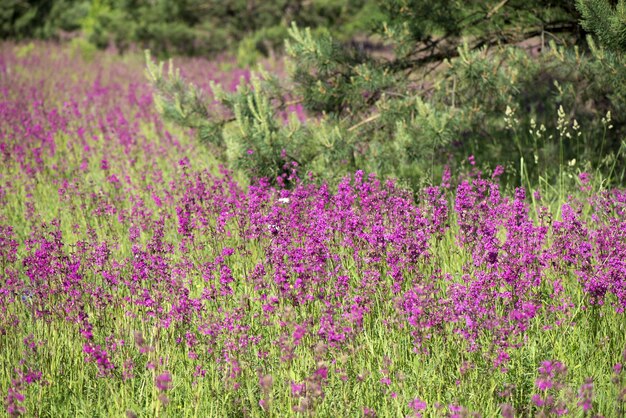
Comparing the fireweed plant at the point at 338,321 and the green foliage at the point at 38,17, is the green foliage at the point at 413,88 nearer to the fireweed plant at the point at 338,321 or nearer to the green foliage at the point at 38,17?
the fireweed plant at the point at 338,321

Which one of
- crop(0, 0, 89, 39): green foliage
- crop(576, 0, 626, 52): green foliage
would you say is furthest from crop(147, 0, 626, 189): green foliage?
crop(0, 0, 89, 39): green foliage

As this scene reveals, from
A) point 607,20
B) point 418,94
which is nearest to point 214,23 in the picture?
point 418,94

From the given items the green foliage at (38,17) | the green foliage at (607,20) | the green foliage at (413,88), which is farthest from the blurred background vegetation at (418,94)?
the green foliage at (38,17)

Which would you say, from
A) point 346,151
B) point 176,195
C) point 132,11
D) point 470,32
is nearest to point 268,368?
point 346,151

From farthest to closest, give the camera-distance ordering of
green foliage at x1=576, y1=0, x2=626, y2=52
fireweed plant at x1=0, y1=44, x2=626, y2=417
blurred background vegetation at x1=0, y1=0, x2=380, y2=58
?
blurred background vegetation at x1=0, y1=0, x2=380, y2=58 < green foliage at x1=576, y1=0, x2=626, y2=52 < fireweed plant at x1=0, y1=44, x2=626, y2=417

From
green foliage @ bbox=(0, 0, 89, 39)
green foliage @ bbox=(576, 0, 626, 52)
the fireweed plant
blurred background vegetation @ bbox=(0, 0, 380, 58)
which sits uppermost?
green foliage @ bbox=(576, 0, 626, 52)

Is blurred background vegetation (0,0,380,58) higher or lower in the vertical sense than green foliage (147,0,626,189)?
lower

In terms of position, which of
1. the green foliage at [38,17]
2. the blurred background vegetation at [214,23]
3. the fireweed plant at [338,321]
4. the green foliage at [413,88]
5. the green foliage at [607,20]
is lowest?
the green foliage at [38,17]

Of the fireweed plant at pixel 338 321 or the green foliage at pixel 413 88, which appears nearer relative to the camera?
the fireweed plant at pixel 338 321

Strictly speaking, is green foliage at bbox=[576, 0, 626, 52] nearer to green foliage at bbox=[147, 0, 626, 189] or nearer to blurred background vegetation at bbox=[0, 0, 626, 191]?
blurred background vegetation at bbox=[0, 0, 626, 191]

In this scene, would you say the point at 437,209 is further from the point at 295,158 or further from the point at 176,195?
the point at 176,195

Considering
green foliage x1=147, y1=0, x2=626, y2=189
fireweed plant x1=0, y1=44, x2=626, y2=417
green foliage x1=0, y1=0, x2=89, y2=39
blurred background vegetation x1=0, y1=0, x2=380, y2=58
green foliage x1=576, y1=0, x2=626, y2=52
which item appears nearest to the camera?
fireweed plant x1=0, y1=44, x2=626, y2=417

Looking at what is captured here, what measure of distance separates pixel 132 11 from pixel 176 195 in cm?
1287

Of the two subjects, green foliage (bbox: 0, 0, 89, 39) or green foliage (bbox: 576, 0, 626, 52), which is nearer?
green foliage (bbox: 576, 0, 626, 52)
